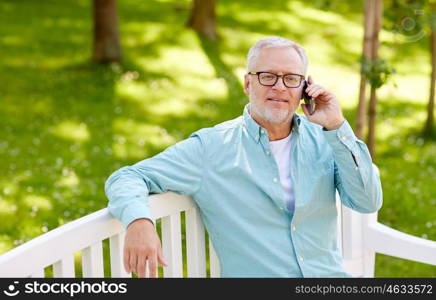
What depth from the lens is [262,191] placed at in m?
3.07

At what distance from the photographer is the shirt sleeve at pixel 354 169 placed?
117 inches

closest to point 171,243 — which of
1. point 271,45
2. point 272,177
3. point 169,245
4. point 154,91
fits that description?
point 169,245

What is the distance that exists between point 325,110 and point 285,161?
1.06 feet

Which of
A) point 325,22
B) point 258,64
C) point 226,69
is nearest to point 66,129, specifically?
point 226,69

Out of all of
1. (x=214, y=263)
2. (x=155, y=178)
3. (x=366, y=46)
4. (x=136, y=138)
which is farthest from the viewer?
(x=136, y=138)

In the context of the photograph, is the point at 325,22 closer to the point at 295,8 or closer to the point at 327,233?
the point at 295,8

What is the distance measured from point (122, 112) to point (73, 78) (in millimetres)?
1351

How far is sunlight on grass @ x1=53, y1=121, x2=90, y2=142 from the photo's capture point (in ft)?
26.8

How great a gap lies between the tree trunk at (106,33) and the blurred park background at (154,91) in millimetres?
65

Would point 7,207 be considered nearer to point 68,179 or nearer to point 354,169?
point 68,179

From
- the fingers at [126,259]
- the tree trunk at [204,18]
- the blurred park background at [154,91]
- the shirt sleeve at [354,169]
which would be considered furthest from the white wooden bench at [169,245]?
the tree trunk at [204,18]

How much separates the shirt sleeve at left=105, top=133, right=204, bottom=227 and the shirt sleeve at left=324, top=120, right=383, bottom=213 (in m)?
0.53

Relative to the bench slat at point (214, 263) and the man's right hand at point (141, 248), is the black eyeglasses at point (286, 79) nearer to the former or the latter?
the bench slat at point (214, 263)

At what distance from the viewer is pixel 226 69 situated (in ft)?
35.5
